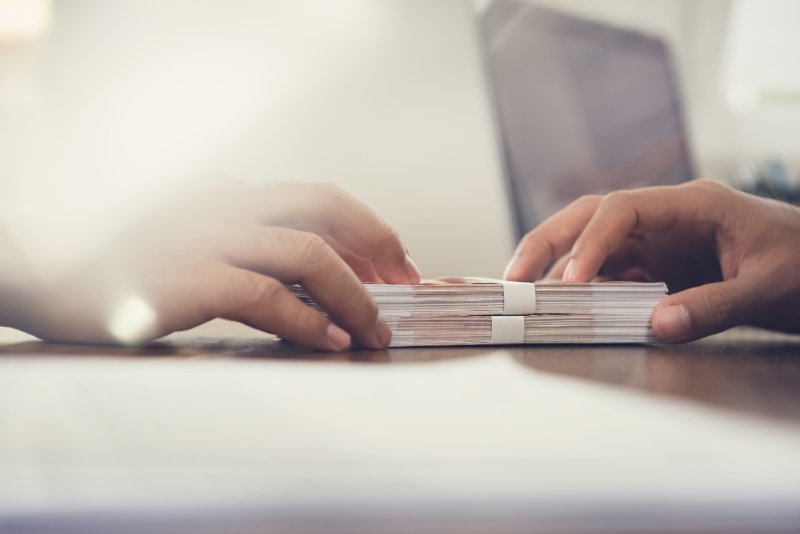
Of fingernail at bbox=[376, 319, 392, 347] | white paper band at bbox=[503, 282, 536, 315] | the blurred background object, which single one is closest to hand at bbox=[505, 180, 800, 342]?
white paper band at bbox=[503, 282, 536, 315]

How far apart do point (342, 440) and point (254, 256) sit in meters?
0.34

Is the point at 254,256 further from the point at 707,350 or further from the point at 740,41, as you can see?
the point at 740,41

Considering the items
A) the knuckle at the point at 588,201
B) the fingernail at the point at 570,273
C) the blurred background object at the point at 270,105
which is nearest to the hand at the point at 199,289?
the fingernail at the point at 570,273

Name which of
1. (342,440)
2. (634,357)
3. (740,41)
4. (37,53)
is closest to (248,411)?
(342,440)

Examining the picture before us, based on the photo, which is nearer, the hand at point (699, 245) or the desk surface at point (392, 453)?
the desk surface at point (392, 453)

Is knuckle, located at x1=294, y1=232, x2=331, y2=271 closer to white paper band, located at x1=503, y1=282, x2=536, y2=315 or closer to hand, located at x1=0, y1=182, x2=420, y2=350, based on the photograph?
hand, located at x1=0, y1=182, x2=420, y2=350

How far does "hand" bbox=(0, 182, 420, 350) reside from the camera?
524 millimetres

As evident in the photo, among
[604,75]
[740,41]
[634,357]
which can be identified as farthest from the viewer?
[740,41]

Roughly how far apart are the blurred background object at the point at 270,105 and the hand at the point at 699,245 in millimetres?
679

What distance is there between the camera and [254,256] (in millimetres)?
542

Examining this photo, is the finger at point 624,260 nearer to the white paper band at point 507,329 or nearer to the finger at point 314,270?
the white paper band at point 507,329

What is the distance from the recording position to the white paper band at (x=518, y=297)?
1.86 ft

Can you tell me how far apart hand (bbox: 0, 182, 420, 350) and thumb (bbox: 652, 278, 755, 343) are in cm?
29

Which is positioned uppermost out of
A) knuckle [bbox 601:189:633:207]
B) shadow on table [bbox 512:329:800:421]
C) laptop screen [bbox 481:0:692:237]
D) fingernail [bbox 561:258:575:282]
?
laptop screen [bbox 481:0:692:237]
